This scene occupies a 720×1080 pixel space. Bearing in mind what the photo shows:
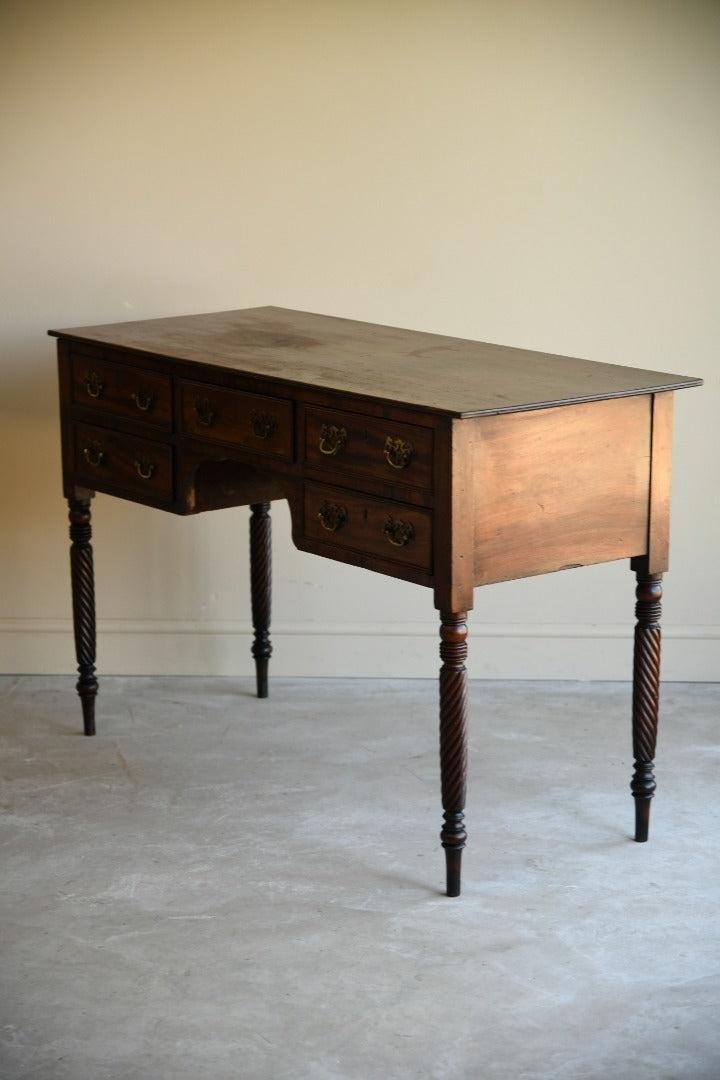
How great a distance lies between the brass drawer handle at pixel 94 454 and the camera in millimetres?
3928

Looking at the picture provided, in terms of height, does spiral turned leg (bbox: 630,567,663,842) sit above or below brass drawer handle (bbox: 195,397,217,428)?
below

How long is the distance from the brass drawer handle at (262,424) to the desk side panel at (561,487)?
1.83 feet

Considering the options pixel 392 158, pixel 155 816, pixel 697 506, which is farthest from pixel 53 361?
pixel 697 506

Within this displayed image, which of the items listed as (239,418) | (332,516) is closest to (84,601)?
(239,418)

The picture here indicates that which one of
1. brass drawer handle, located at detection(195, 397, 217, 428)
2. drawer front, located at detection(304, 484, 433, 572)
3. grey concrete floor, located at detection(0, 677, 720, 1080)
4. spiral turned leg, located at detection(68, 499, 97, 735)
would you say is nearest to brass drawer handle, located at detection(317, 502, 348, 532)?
drawer front, located at detection(304, 484, 433, 572)

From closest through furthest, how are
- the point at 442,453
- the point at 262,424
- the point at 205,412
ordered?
the point at 442,453 < the point at 262,424 < the point at 205,412

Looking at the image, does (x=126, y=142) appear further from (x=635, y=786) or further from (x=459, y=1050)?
(x=459, y=1050)

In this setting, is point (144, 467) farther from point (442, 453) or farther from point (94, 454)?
point (442, 453)

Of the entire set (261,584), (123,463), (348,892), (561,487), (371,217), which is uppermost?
(371,217)

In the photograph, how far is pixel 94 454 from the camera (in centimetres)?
395

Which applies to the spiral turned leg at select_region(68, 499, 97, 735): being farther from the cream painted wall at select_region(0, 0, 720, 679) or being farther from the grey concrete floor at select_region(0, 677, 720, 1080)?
the cream painted wall at select_region(0, 0, 720, 679)

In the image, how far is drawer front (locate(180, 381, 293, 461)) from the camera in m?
3.28

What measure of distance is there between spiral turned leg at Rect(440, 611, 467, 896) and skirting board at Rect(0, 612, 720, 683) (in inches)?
57.5

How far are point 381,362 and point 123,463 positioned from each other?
0.82 meters
